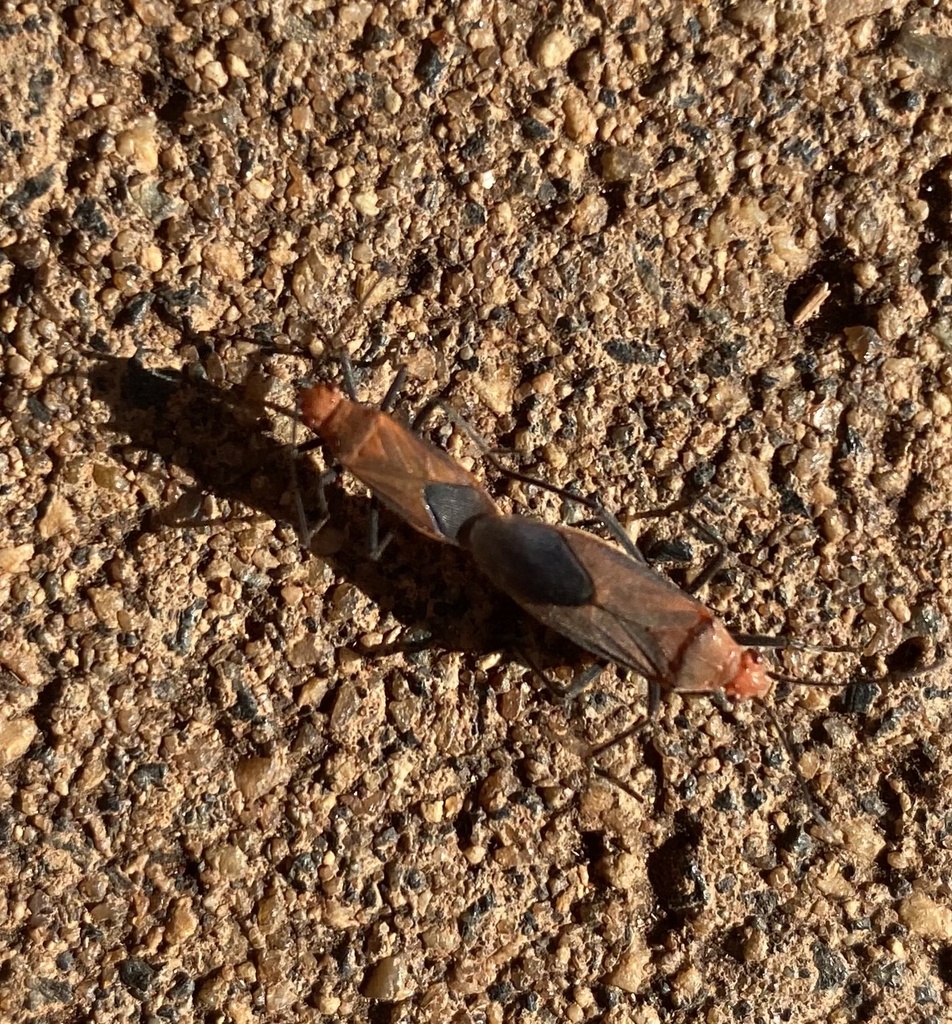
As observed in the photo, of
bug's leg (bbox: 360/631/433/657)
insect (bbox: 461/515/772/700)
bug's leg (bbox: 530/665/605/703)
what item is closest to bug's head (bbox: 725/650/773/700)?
insect (bbox: 461/515/772/700)

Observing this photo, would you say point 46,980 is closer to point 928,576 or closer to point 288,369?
point 288,369

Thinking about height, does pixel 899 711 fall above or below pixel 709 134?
below

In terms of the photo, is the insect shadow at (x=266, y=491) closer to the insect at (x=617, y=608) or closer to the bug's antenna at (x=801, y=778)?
the insect at (x=617, y=608)

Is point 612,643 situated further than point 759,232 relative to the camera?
No

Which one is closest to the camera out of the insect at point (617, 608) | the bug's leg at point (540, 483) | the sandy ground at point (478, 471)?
the insect at point (617, 608)

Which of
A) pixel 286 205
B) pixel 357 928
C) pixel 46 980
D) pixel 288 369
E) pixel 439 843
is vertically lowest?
pixel 46 980

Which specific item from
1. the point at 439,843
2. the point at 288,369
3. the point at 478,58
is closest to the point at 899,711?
the point at 439,843

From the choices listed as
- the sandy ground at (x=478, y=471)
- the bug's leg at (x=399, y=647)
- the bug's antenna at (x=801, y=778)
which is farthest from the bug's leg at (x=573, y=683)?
the bug's antenna at (x=801, y=778)
